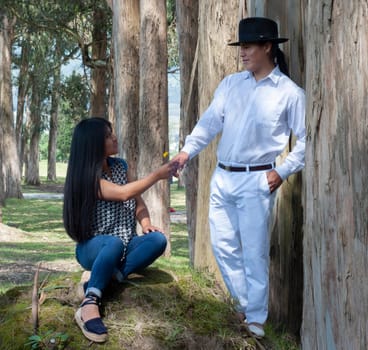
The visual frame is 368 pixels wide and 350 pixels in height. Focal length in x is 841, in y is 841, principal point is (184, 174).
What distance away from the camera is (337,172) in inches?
129

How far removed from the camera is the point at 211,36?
6566 mm

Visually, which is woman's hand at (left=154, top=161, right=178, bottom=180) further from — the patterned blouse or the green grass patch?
the green grass patch

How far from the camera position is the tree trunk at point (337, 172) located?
10.3 ft

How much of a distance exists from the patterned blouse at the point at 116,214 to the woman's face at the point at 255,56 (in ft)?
3.61

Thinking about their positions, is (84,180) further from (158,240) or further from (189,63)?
(189,63)

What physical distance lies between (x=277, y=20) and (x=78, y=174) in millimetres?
1771

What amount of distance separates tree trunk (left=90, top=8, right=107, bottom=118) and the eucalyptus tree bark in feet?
32.1

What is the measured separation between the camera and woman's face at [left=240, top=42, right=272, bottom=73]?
17.5 feet

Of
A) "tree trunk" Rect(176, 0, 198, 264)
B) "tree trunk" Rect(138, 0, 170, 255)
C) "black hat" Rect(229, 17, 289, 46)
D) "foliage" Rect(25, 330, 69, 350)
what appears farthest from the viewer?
"tree trunk" Rect(138, 0, 170, 255)

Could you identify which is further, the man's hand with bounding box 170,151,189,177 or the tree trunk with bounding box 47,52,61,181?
the tree trunk with bounding box 47,52,61,181

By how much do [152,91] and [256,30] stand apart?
20.9 feet

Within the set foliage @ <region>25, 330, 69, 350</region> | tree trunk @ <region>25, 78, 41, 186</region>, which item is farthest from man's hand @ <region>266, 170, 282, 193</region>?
tree trunk @ <region>25, 78, 41, 186</region>

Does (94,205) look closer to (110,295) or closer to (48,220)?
(110,295)

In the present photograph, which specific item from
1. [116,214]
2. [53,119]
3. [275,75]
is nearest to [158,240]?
[116,214]
